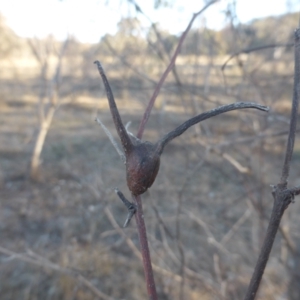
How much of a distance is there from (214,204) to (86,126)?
3.88m

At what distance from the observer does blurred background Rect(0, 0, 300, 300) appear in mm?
1514

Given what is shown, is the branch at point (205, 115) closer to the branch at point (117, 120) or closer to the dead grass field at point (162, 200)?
the branch at point (117, 120)

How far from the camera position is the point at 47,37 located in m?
4.41

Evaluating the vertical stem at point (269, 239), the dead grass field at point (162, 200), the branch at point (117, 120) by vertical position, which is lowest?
the dead grass field at point (162, 200)

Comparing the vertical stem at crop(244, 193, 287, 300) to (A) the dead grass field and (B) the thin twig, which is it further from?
(A) the dead grass field

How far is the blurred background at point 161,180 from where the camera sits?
1.51 m

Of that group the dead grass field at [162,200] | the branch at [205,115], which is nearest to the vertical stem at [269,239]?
the branch at [205,115]

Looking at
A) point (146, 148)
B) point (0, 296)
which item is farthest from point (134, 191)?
point (0, 296)

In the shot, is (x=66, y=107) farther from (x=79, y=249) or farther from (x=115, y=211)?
(x=79, y=249)

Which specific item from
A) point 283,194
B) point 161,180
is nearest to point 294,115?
point 283,194

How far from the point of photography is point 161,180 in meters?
4.66

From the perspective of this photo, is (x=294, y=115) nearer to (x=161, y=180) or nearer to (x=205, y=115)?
(x=205, y=115)

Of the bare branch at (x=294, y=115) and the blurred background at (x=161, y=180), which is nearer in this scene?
the bare branch at (x=294, y=115)

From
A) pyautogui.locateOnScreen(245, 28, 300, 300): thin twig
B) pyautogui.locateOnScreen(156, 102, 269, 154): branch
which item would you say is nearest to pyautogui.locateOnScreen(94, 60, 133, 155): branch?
pyautogui.locateOnScreen(156, 102, 269, 154): branch
